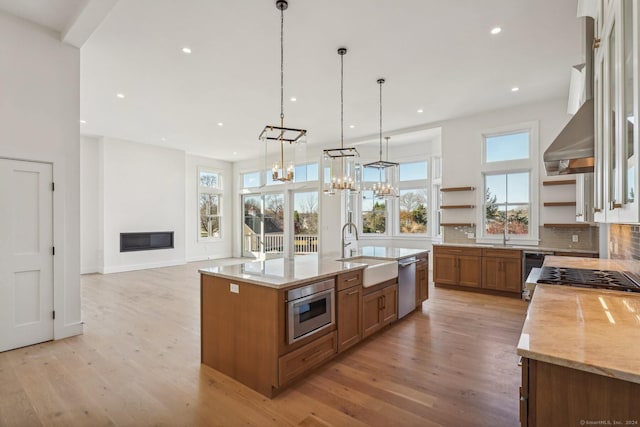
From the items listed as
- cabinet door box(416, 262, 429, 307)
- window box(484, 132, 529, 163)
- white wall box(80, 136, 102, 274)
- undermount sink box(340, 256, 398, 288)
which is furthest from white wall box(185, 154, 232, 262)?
window box(484, 132, 529, 163)

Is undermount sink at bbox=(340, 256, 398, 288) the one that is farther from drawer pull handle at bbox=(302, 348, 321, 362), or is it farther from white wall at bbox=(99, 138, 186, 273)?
white wall at bbox=(99, 138, 186, 273)

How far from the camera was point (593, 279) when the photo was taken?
7.46ft

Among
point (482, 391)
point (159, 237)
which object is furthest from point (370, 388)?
point (159, 237)

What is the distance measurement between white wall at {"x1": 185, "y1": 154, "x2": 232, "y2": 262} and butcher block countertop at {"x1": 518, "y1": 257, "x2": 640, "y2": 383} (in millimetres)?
9399

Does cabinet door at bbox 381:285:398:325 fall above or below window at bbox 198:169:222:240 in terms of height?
below

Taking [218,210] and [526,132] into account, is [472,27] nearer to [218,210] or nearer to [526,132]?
[526,132]

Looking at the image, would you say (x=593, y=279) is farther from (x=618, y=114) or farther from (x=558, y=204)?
(x=558, y=204)

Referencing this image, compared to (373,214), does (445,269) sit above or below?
below

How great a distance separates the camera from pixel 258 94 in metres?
5.13

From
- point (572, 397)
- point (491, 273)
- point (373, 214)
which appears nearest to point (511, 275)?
point (491, 273)

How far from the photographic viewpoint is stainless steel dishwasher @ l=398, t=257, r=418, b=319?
402 centimetres

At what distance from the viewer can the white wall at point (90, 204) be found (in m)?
7.47

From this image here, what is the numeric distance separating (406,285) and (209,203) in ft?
26.1

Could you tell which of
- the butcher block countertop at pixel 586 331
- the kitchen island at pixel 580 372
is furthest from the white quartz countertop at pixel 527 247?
the kitchen island at pixel 580 372
